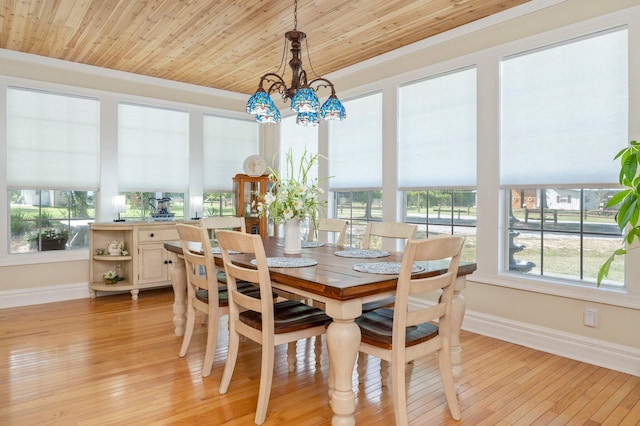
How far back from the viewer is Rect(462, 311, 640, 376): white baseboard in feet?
9.13

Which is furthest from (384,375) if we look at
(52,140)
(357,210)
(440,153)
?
(52,140)

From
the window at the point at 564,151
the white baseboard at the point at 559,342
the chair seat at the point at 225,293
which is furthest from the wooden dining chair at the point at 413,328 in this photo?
the window at the point at 564,151

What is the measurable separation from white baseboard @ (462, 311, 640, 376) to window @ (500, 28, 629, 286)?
0.46 meters

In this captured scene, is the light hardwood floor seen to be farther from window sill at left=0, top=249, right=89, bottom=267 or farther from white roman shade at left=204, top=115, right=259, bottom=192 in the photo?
white roman shade at left=204, top=115, right=259, bottom=192

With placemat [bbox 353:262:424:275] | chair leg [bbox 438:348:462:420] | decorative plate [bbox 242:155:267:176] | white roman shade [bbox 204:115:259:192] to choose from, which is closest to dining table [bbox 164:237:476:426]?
placemat [bbox 353:262:424:275]

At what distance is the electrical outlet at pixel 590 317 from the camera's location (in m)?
2.93

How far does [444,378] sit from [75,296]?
4478mm

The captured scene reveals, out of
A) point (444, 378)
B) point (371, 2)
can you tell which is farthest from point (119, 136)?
point (444, 378)

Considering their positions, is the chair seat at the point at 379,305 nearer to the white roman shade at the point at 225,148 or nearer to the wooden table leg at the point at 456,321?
the wooden table leg at the point at 456,321

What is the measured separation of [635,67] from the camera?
9.07ft

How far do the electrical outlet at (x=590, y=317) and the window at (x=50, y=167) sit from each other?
5288mm

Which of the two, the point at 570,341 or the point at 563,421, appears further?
the point at 570,341

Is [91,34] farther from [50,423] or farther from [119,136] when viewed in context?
[50,423]

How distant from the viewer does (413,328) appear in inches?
84.7
